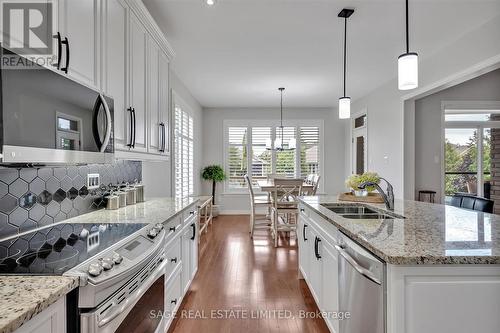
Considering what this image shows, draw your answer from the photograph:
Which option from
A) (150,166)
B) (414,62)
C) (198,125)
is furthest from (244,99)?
(414,62)

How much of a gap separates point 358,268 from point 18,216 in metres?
1.74

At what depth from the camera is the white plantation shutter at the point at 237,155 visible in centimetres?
699

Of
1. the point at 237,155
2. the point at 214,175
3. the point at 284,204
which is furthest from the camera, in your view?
the point at 237,155

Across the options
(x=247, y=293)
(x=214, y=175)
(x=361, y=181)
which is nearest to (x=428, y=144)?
(x=361, y=181)

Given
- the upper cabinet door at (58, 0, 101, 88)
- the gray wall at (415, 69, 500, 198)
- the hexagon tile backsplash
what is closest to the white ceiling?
the gray wall at (415, 69, 500, 198)

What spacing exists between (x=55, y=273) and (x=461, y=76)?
4207mm

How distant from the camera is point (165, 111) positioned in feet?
9.51

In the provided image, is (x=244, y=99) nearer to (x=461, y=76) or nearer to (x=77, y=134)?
(x=461, y=76)

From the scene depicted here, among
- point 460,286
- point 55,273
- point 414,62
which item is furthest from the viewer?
point 414,62

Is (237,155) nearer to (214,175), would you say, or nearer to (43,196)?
(214,175)

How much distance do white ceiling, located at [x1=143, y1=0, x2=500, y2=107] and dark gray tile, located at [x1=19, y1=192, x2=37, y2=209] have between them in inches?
73.5

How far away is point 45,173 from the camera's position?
1626 mm

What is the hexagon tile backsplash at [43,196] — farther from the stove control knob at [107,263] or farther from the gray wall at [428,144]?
the gray wall at [428,144]

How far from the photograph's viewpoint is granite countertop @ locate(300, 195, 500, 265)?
108 cm
